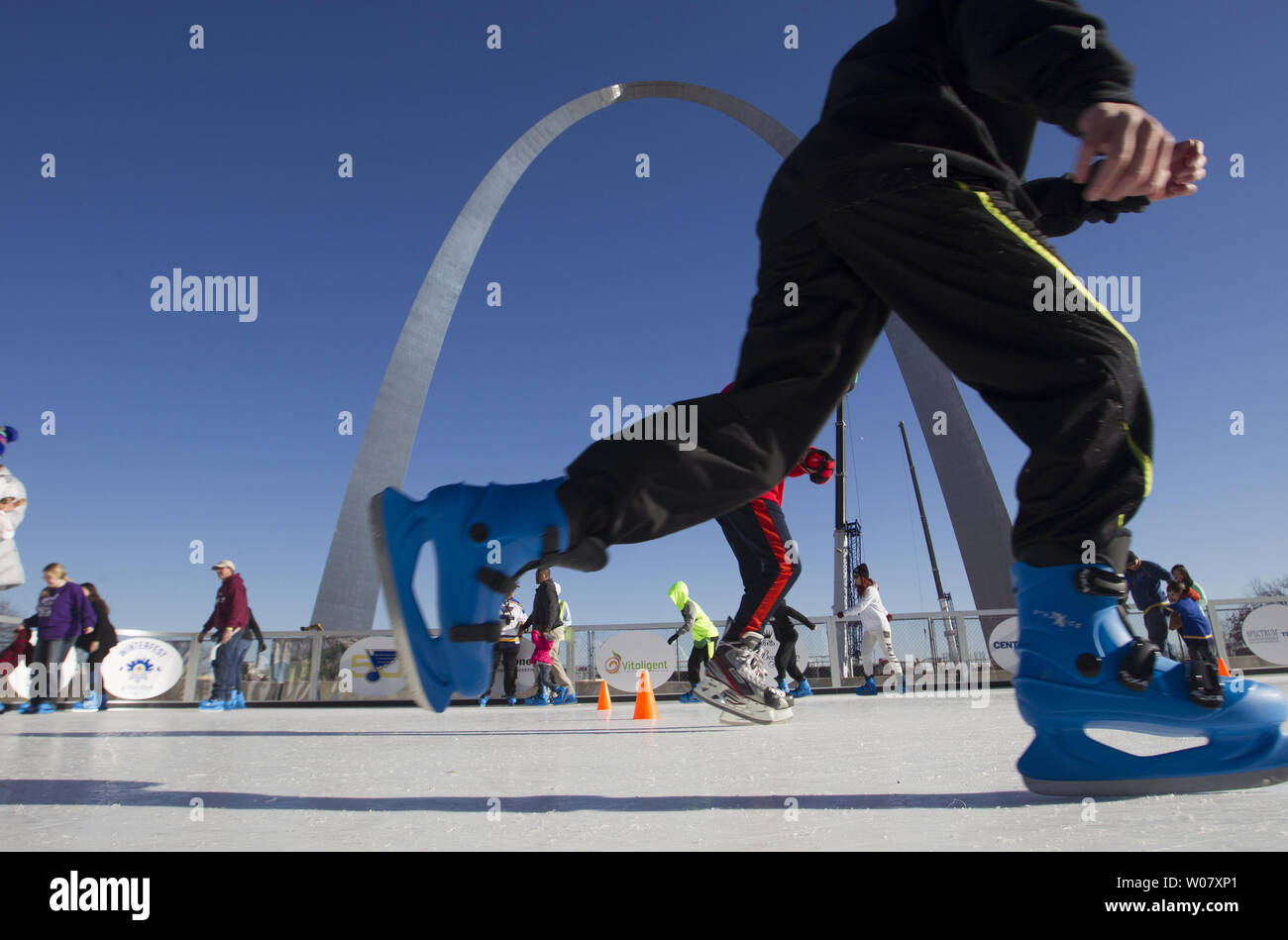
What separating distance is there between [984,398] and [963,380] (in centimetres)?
5

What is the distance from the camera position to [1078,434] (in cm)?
112

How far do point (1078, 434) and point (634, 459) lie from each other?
0.67 meters

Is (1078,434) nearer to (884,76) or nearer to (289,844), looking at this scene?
(884,76)

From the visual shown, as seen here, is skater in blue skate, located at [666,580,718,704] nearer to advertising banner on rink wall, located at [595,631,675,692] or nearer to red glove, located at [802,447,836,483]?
advertising banner on rink wall, located at [595,631,675,692]

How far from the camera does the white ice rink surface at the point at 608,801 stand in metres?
0.86

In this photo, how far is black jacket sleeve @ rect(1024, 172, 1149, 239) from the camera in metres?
1.46

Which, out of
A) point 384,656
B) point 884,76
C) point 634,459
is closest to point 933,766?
point 634,459

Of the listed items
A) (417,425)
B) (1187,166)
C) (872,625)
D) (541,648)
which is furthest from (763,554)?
(417,425)

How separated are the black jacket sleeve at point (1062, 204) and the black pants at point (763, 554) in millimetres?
2239

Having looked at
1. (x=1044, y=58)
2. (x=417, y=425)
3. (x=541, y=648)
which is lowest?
(x=541, y=648)

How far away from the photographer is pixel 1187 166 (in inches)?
45.4

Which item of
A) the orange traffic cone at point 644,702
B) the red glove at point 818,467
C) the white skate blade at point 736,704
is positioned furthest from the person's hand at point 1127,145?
the orange traffic cone at point 644,702

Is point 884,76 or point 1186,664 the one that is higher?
point 884,76

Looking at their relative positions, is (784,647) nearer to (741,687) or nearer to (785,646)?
(785,646)
